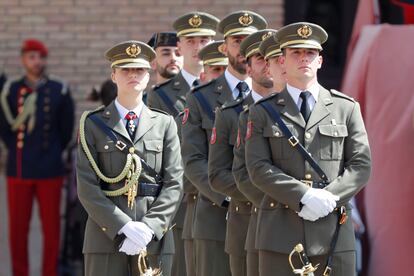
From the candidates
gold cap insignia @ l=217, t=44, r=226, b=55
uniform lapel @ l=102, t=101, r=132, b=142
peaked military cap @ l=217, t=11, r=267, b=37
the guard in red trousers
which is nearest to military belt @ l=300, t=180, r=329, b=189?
uniform lapel @ l=102, t=101, r=132, b=142

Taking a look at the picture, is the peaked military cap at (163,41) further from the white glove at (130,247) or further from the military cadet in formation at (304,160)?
the white glove at (130,247)

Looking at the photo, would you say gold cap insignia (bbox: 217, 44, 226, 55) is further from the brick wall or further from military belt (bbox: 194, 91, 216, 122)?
the brick wall

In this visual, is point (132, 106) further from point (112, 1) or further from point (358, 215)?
point (112, 1)

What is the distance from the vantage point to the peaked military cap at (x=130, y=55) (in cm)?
734

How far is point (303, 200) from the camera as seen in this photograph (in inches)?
263

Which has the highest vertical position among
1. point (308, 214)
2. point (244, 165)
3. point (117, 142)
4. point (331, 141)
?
point (331, 141)

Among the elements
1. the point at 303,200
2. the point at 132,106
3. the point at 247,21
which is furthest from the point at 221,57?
the point at 303,200

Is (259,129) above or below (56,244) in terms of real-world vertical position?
above

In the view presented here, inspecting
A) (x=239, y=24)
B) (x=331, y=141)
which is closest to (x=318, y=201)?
(x=331, y=141)

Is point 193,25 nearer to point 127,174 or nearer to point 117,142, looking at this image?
point 117,142

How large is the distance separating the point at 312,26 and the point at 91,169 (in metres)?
1.41

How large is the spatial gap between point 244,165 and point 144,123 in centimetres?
59

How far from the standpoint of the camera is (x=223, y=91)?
8.35 meters

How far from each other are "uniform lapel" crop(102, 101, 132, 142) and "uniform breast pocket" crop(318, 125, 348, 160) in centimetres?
109
